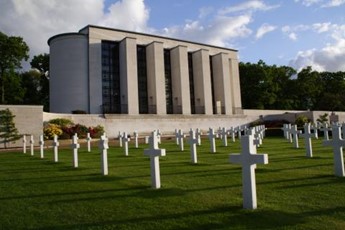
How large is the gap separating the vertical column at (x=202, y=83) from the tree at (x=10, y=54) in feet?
68.4

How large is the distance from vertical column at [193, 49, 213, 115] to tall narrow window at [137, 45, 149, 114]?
713 centimetres

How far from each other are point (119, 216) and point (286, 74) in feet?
206

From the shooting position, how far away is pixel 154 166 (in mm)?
7156

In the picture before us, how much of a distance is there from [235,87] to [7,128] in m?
33.4

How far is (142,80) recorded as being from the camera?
145ft

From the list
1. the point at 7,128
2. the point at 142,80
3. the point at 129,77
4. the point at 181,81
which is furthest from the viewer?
the point at 142,80

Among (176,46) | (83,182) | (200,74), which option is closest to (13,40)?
(176,46)

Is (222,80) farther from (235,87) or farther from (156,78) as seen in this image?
(156,78)

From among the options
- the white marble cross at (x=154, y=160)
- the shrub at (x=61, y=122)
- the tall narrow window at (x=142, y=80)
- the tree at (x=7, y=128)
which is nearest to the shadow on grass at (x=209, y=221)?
the white marble cross at (x=154, y=160)

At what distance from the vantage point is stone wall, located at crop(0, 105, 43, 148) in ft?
77.8

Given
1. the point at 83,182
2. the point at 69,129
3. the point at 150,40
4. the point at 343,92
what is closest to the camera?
the point at 83,182

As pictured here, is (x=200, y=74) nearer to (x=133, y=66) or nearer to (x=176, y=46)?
(x=176, y=46)

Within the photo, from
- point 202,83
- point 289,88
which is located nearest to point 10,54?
point 202,83

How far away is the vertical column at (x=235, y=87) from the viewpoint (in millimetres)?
48875
